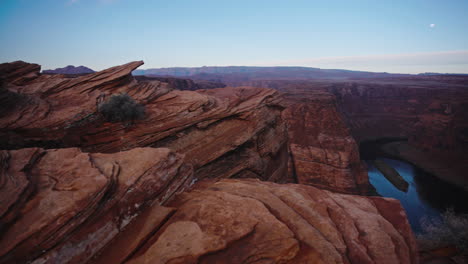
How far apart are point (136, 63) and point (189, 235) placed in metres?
13.0

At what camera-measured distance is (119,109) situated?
32.7ft

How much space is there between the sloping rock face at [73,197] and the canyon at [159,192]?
2cm

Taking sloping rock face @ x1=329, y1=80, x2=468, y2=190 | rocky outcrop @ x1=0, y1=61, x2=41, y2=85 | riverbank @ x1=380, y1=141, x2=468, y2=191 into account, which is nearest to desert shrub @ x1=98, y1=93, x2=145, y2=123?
rocky outcrop @ x1=0, y1=61, x2=41, y2=85

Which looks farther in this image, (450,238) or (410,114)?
(410,114)

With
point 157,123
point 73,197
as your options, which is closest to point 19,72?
point 157,123

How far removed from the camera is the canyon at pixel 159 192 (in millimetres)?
3604

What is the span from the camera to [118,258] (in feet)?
11.8

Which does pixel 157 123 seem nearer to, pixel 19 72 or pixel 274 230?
pixel 274 230

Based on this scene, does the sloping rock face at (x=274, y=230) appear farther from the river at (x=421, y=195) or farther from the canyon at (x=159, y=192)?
the river at (x=421, y=195)

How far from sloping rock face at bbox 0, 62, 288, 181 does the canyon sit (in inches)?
2.2

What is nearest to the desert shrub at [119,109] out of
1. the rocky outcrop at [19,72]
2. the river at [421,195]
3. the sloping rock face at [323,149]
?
the rocky outcrop at [19,72]

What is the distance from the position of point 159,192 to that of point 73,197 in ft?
5.57

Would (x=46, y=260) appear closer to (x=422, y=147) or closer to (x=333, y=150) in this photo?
(x=333, y=150)

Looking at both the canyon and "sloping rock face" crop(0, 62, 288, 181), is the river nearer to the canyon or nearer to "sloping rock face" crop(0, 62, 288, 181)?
"sloping rock face" crop(0, 62, 288, 181)
